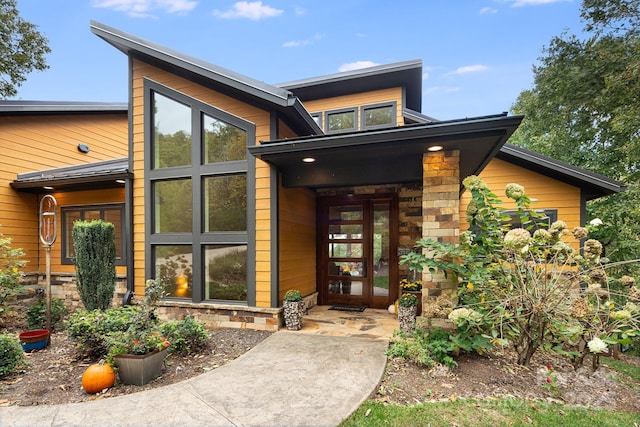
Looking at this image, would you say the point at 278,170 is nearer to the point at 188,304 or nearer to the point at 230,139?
the point at 230,139

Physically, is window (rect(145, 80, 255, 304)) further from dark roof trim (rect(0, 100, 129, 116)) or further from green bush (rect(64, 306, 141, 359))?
dark roof trim (rect(0, 100, 129, 116))

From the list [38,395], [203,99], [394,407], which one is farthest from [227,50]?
[394,407]

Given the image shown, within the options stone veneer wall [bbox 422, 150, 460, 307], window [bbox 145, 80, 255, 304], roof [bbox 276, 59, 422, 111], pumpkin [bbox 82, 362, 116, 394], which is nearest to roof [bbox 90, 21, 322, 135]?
window [bbox 145, 80, 255, 304]

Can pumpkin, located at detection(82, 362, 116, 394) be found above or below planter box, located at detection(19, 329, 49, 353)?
above

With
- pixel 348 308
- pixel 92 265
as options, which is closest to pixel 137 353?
pixel 92 265

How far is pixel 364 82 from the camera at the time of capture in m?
7.91

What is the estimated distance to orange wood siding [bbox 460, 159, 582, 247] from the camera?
19.5ft

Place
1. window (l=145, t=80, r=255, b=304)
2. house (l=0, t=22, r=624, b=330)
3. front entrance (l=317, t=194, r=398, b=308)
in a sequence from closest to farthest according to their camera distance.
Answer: house (l=0, t=22, r=624, b=330)
window (l=145, t=80, r=255, b=304)
front entrance (l=317, t=194, r=398, b=308)

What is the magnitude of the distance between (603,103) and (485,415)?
844 cm

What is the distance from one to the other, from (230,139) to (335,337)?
11.9ft

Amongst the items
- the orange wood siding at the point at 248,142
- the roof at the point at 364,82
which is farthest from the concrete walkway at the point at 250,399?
the roof at the point at 364,82

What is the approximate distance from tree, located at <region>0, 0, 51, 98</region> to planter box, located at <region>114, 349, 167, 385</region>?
1260cm

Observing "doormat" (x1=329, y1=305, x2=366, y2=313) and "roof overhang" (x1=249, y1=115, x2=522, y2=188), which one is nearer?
"roof overhang" (x1=249, y1=115, x2=522, y2=188)

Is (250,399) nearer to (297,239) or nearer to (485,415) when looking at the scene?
A: (485,415)
